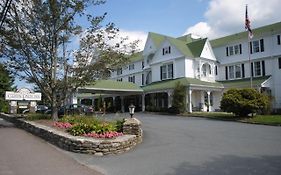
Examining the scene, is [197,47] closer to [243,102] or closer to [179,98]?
[179,98]

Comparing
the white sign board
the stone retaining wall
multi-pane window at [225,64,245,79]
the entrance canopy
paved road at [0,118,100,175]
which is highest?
multi-pane window at [225,64,245,79]

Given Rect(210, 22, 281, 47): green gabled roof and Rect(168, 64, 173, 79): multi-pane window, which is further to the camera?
Rect(168, 64, 173, 79): multi-pane window

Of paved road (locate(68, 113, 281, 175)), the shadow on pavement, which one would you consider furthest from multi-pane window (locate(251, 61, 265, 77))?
the shadow on pavement

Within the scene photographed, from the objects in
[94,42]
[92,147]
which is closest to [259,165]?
[92,147]

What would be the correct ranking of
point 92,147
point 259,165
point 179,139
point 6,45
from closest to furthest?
point 259,165 < point 92,147 < point 179,139 < point 6,45

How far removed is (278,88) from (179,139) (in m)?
24.3

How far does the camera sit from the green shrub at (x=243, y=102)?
2527cm

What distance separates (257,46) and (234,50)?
327cm

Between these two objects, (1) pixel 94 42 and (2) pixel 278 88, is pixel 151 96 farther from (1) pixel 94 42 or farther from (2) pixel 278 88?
(1) pixel 94 42

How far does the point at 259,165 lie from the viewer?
9406 mm

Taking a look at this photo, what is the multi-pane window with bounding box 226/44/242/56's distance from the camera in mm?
39594

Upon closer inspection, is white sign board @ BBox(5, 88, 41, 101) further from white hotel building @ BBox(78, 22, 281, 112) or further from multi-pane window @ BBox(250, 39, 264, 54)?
multi-pane window @ BBox(250, 39, 264, 54)

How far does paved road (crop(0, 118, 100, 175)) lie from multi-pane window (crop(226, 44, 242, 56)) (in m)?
31.2

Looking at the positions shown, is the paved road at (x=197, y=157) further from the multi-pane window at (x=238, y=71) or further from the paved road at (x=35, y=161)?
the multi-pane window at (x=238, y=71)
